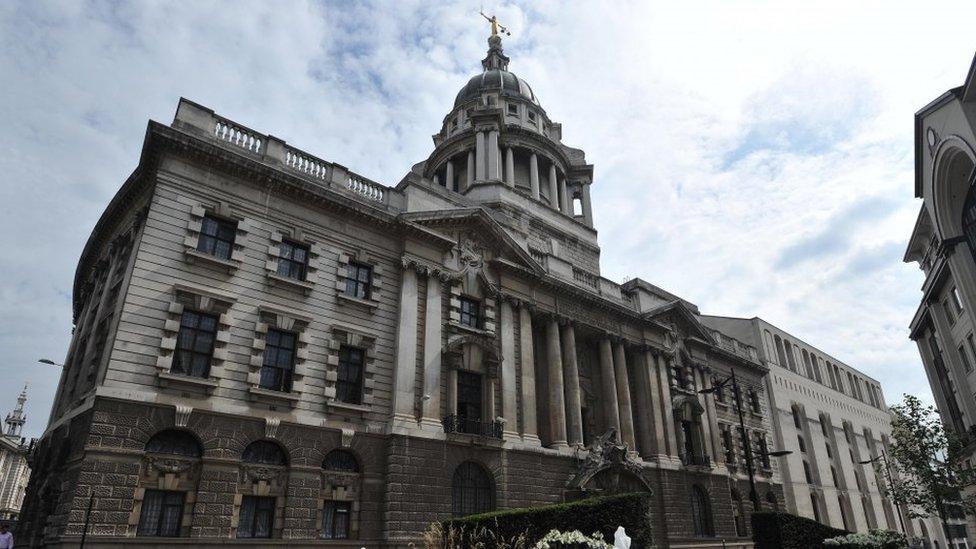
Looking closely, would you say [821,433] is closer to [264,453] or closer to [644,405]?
[644,405]

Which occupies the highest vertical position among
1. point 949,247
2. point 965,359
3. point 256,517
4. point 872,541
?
point 949,247

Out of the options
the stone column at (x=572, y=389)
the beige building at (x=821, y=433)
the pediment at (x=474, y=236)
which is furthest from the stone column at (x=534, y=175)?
the beige building at (x=821, y=433)

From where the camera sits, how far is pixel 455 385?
25250 mm

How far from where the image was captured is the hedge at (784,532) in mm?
25047

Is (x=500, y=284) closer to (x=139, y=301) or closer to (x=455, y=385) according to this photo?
(x=455, y=385)

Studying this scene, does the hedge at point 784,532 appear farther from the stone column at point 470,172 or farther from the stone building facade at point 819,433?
the stone column at point 470,172

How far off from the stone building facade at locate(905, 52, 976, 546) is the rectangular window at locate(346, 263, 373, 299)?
82.1 feet

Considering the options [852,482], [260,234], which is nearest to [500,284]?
[260,234]

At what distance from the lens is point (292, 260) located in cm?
2288

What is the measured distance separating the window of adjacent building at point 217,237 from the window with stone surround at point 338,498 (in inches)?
330

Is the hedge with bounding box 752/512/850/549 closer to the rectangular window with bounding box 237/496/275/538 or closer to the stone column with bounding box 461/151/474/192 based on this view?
the rectangular window with bounding box 237/496/275/538

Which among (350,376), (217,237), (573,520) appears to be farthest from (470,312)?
(217,237)

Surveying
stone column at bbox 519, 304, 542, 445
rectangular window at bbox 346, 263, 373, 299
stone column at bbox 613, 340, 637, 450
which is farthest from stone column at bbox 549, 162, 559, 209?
rectangular window at bbox 346, 263, 373, 299

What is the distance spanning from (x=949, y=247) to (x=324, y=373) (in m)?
29.5
